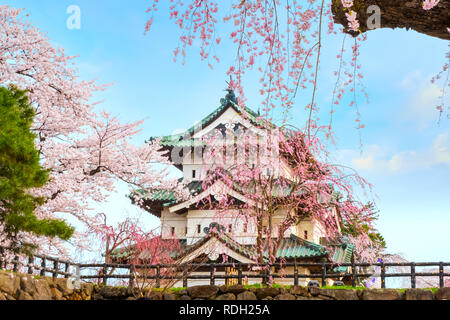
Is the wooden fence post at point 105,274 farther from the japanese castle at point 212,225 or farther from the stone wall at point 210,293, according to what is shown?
the japanese castle at point 212,225

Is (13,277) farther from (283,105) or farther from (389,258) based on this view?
(389,258)

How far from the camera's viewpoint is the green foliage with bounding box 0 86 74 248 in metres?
7.26

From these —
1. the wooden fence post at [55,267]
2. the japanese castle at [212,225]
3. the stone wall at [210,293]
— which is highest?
the japanese castle at [212,225]

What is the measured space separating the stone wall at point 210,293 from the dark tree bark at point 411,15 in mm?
8696

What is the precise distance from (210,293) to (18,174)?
6.54 meters

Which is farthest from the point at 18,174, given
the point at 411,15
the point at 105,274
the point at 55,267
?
the point at 105,274

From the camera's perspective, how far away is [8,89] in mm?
8625

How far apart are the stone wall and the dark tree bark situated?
28.5 feet

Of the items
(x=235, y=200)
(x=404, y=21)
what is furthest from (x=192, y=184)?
(x=404, y=21)

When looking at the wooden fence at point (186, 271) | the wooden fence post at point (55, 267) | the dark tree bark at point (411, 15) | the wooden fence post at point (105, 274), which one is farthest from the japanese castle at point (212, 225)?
the dark tree bark at point (411, 15)

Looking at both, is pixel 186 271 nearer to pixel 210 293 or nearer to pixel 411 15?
pixel 210 293

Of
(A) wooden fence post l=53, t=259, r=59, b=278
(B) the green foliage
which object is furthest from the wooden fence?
(B) the green foliage

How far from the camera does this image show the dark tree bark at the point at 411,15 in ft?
12.1
